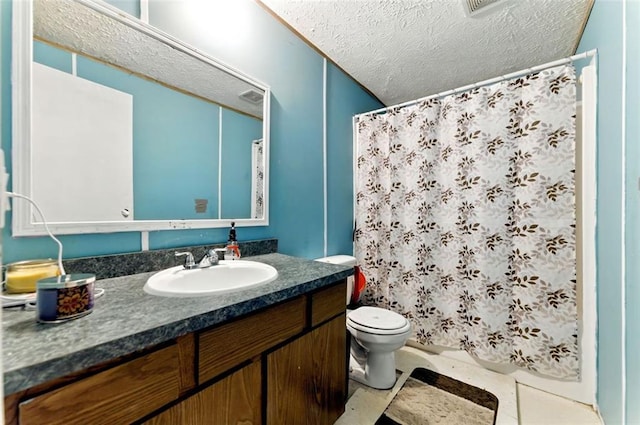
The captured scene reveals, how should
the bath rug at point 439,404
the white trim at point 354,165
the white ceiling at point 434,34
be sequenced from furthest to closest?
the white trim at point 354,165
the white ceiling at point 434,34
the bath rug at point 439,404

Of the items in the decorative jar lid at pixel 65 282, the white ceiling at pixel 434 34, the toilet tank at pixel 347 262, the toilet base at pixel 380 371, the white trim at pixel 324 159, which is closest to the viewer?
the decorative jar lid at pixel 65 282

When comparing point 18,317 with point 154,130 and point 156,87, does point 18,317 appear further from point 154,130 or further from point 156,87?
point 156,87

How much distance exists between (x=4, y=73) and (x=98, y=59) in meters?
0.26

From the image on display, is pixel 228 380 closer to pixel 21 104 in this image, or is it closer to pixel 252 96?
pixel 21 104

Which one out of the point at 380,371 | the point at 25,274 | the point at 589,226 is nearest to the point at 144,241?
the point at 25,274

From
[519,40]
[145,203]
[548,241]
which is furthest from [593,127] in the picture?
[145,203]

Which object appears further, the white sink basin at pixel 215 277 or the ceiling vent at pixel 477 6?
the ceiling vent at pixel 477 6

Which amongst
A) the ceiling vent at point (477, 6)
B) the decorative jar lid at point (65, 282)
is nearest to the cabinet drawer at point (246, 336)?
the decorative jar lid at point (65, 282)

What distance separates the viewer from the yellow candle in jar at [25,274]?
768mm

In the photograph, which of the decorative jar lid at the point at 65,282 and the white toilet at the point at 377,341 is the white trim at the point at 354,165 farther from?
the decorative jar lid at the point at 65,282

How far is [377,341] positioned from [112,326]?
1252 millimetres

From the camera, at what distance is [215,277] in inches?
45.5

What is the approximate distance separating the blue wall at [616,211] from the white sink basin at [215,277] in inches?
53.7

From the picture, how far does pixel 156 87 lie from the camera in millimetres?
1140
